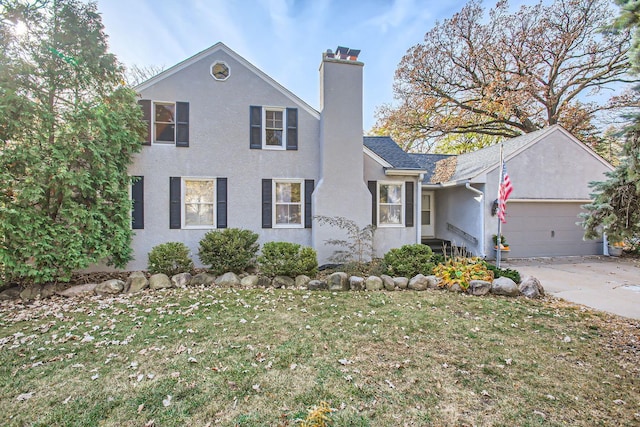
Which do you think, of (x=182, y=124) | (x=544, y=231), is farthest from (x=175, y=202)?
(x=544, y=231)

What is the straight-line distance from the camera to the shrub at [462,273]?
6859 mm

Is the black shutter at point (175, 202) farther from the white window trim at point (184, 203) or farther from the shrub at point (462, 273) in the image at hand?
the shrub at point (462, 273)

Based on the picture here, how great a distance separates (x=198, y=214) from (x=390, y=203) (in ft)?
19.9

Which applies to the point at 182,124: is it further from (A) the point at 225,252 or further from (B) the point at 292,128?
(A) the point at 225,252

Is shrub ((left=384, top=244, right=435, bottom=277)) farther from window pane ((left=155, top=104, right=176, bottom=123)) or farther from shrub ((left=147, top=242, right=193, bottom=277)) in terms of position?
window pane ((left=155, top=104, right=176, bottom=123))

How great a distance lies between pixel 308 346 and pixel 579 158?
12.8 metres

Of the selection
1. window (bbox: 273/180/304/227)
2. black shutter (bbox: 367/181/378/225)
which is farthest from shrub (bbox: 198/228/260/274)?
black shutter (bbox: 367/181/378/225)

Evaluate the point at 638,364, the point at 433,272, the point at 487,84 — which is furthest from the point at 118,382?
the point at 487,84

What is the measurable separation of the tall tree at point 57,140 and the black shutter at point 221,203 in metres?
2.31

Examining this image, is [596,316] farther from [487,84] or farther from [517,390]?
[487,84]

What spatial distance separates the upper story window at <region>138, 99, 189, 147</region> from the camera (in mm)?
8617

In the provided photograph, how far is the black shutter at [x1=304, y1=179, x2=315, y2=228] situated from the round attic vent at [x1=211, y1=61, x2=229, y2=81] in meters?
3.88

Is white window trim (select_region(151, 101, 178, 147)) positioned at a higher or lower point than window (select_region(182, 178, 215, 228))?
higher

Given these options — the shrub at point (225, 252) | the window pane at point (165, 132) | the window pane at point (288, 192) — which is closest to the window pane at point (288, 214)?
the window pane at point (288, 192)
